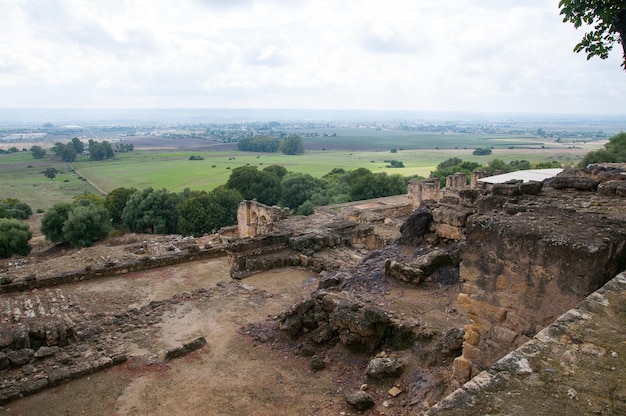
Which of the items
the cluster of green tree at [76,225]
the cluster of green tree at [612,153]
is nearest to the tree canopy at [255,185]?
the cluster of green tree at [76,225]

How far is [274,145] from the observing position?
128 metres

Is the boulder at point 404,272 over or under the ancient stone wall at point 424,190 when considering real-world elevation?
over

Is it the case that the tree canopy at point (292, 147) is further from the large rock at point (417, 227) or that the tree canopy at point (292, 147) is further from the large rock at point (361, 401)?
the large rock at point (361, 401)

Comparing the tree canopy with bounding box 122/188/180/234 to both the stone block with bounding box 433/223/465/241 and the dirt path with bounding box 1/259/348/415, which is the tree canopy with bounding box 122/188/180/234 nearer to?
the dirt path with bounding box 1/259/348/415

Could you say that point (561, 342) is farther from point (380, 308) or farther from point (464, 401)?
point (380, 308)

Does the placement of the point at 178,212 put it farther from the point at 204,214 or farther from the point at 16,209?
the point at 16,209

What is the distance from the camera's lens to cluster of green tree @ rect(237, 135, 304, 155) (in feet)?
395

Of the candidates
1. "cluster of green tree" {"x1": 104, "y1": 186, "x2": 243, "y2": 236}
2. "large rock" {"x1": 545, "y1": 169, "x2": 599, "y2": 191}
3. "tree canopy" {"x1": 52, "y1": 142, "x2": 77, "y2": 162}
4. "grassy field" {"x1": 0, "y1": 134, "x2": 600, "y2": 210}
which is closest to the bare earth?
"large rock" {"x1": 545, "y1": 169, "x2": 599, "y2": 191}

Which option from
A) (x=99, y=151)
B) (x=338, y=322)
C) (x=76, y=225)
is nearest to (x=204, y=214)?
(x=76, y=225)

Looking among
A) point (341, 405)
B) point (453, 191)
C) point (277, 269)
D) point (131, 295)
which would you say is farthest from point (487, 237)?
point (453, 191)

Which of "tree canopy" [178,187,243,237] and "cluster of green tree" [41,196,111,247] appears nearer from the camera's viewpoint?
"cluster of green tree" [41,196,111,247]

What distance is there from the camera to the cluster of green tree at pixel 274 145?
395ft

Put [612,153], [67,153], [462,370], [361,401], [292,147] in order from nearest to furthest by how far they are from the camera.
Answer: [462,370] < [361,401] < [612,153] < [67,153] < [292,147]

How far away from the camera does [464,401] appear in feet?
10.5
